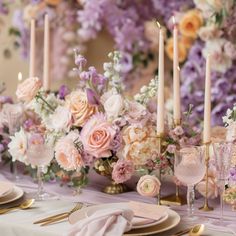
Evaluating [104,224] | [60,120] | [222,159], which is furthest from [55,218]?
[222,159]

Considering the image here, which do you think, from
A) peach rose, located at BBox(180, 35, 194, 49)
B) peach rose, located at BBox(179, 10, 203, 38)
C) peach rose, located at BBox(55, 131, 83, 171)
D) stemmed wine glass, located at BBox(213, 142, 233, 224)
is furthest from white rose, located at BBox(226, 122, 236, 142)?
peach rose, located at BBox(180, 35, 194, 49)

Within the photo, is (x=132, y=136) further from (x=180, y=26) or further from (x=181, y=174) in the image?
(x=180, y=26)

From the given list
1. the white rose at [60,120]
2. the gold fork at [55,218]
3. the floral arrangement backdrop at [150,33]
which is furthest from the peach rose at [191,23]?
the gold fork at [55,218]

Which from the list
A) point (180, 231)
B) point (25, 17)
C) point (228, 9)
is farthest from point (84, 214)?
point (25, 17)

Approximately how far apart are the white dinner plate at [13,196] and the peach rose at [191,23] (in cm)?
151

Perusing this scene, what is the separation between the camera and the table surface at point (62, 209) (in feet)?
5.24

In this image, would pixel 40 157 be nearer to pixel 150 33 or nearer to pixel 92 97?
pixel 92 97

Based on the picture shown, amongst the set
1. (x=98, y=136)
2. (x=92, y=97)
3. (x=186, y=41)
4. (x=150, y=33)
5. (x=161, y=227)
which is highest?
(x=150, y=33)

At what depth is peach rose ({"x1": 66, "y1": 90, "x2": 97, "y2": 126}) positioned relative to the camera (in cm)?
187

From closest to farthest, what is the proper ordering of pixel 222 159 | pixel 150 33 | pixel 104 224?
pixel 104 224 < pixel 222 159 < pixel 150 33

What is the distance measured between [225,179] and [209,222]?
0.39 ft

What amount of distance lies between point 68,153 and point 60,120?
12 cm

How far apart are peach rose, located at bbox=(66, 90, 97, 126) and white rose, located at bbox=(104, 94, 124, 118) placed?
6 cm

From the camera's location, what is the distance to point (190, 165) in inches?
66.4
